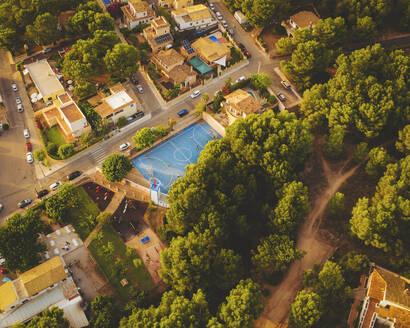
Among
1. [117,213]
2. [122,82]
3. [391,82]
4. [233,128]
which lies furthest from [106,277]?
[391,82]

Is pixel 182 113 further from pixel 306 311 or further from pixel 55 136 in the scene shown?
pixel 306 311

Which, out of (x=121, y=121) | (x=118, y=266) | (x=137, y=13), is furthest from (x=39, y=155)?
(x=137, y=13)

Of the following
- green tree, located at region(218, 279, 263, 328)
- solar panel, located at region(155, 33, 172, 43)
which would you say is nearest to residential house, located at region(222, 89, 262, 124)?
solar panel, located at region(155, 33, 172, 43)

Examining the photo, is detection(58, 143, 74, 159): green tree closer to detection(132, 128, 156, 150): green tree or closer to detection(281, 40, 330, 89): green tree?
detection(132, 128, 156, 150): green tree

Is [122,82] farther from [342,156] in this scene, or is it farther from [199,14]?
[342,156]

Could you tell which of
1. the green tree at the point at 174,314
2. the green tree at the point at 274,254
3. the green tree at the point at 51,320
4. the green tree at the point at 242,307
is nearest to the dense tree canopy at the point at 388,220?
the green tree at the point at 274,254
